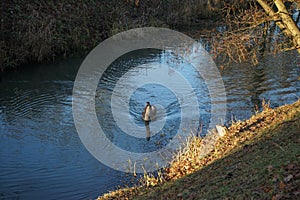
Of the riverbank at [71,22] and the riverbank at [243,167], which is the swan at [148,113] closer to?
the riverbank at [243,167]

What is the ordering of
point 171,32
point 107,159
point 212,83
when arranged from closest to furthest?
point 107,159 → point 212,83 → point 171,32

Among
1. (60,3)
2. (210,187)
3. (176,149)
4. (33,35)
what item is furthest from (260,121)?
(60,3)

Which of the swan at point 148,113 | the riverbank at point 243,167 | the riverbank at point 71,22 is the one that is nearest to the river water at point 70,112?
the swan at point 148,113

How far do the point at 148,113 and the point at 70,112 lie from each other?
3.19 m

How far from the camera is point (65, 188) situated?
32.9 feet

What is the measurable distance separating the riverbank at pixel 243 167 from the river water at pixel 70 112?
6.06 ft

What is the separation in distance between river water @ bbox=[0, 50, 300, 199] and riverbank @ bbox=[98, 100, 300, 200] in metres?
1.85

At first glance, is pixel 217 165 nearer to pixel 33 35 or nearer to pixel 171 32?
pixel 33 35

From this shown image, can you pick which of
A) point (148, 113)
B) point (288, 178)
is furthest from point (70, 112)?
→ point (288, 178)

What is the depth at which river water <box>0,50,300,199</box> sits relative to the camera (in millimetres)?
10453

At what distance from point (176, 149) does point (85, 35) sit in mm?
16141

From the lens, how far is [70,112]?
1521cm

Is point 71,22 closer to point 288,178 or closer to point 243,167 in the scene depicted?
point 243,167

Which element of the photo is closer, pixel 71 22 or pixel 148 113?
pixel 148 113
